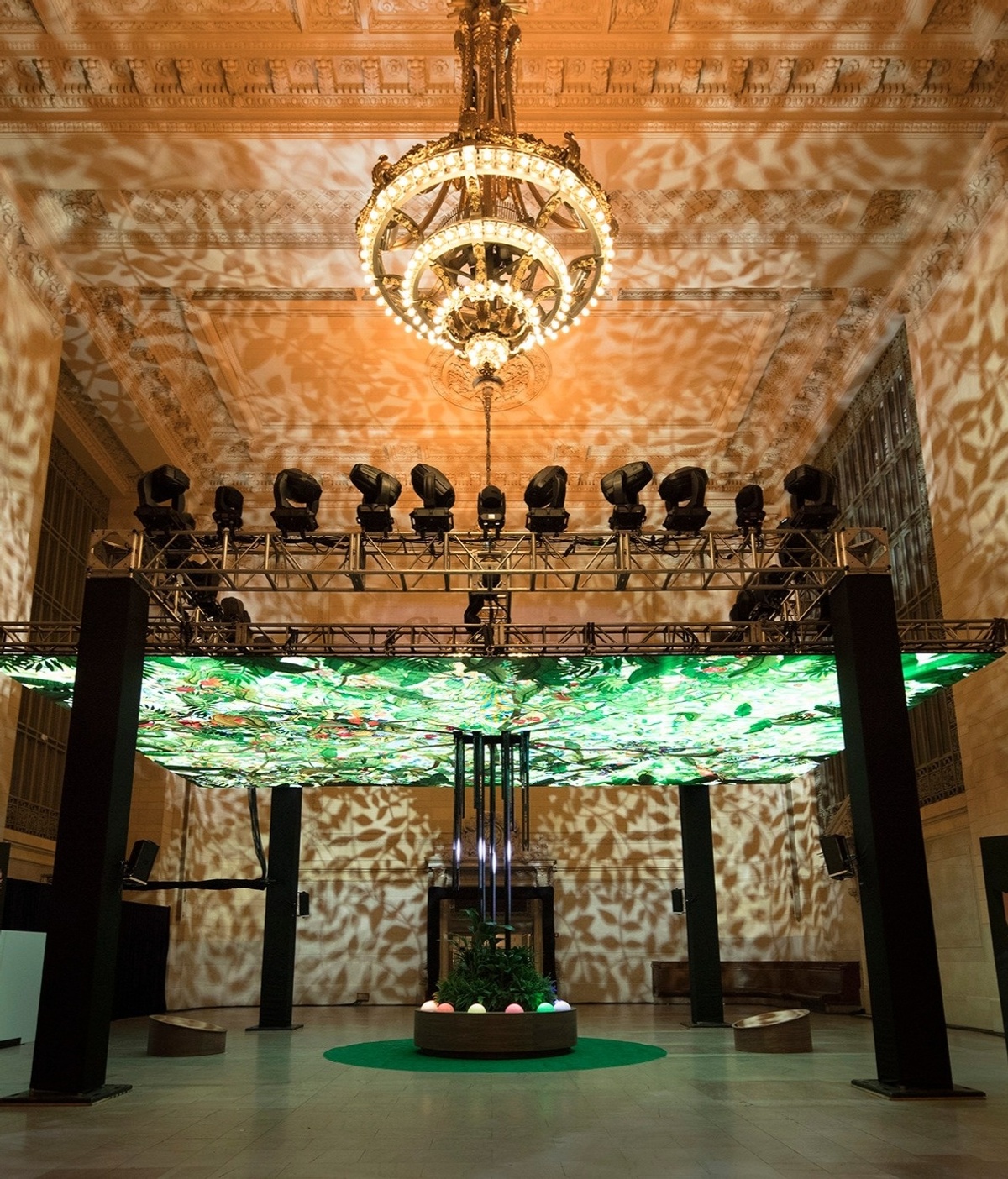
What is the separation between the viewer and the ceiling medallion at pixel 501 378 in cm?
1409

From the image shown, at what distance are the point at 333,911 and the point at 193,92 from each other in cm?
1133

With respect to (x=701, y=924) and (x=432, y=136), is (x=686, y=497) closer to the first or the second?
(x=432, y=136)

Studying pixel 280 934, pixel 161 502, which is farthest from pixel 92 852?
pixel 280 934

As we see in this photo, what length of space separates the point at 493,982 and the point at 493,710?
7.76 ft

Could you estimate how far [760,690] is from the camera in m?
8.80

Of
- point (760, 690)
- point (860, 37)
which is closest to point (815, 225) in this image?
point (860, 37)

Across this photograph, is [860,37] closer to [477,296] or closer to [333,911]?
[477,296]

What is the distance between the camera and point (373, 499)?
8258mm

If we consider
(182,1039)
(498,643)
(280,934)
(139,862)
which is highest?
(498,643)

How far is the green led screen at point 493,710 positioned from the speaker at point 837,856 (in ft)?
4.81

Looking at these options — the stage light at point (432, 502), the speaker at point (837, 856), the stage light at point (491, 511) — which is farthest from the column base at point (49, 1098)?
the speaker at point (837, 856)

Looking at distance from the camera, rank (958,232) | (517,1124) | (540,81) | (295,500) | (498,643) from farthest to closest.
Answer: (958,232), (540,81), (295,500), (498,643), (517,1124)

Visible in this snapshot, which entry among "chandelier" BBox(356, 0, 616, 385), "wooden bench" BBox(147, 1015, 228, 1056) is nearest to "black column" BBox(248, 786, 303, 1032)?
"wooden bench" BBox(147, 1015, 228, 1056)

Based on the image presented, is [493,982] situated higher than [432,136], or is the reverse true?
[432,136]
